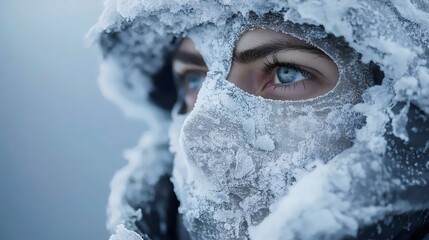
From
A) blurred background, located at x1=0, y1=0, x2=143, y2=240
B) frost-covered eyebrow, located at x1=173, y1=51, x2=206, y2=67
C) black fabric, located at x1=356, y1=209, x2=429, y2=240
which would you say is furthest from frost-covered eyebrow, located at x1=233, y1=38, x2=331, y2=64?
blurred background, located at x1=0, y1=0, x2=143, y2=240

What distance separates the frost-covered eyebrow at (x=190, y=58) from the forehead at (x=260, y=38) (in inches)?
8.7

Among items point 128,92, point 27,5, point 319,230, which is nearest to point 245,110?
point 319,230

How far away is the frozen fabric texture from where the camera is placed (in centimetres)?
78

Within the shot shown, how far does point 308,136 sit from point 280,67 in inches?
7.1

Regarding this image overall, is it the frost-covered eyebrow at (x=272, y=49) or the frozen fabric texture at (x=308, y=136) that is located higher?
the frost-covered eyebrow at (x=272, y=49)

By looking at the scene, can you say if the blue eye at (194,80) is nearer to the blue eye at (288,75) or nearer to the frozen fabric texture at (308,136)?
the frozen fabric texture at (308,136)

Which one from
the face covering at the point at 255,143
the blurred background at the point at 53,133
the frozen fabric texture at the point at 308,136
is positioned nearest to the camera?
the frozen fabric texture at the point at 308,136

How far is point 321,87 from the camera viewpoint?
3.09 feet

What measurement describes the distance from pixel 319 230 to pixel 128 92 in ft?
2.99

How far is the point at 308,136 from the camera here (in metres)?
0.90

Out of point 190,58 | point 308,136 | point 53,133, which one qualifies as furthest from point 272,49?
point 53,133

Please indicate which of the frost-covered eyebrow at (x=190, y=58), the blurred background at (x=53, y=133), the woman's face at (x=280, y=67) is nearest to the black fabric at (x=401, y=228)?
the woman's face at (x=280, y=67)

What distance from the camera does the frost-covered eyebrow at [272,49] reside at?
0.92 m

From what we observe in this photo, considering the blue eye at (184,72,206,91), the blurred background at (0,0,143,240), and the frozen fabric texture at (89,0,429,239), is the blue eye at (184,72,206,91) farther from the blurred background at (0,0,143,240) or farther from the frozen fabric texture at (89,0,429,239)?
the blurred background at (0,0,143,240)
